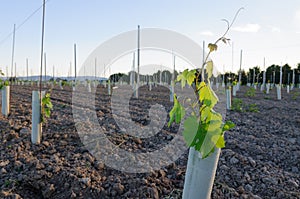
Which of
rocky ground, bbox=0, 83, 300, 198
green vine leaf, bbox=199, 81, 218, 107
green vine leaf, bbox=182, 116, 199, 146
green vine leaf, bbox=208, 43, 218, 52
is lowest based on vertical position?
rocky ground, bbox=0, 83, 300, 198

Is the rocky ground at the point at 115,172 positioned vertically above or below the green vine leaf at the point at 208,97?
below

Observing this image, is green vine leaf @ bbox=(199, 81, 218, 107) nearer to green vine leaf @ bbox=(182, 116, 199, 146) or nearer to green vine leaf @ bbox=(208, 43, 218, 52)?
green vine leaf @ bbox=(182, 116, 199, 146)

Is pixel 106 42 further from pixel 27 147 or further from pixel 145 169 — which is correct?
pixel 145 169

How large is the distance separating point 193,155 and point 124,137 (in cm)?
245

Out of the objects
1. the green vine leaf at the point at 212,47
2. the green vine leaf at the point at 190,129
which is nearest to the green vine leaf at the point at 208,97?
the green vine leaf at the point at 190,129

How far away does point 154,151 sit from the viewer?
358 cm

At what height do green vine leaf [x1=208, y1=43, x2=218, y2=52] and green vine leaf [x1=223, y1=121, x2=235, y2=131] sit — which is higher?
green vine leaf [x1=208, y1=43, x2=218, y2=52]

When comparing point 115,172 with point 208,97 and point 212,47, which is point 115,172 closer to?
point 208,97

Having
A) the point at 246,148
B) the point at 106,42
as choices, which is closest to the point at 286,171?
the point at 246,148

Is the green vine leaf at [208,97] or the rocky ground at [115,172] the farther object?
the rocky ground at [115,172]

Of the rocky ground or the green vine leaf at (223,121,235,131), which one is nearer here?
the green vine leaf at (223,121,235,131)

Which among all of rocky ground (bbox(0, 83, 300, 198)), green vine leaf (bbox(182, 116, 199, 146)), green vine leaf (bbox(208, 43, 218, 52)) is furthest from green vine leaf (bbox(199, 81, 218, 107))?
rocky ground (bbox(0, 83, 300, 198))

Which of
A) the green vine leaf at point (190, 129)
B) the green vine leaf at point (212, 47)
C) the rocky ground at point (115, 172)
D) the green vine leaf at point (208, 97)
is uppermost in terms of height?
the green vine leaf at point (212, 47)

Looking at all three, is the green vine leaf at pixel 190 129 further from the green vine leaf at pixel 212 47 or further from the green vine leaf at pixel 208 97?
the green vine leaf at pixel 212 47
